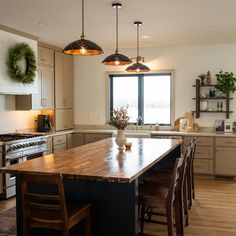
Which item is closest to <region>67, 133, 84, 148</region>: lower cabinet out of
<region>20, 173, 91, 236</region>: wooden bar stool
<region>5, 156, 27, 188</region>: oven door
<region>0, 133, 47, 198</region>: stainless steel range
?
<region>0, 133, 47, 198</region>: stainless steel range

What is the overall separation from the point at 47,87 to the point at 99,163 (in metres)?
3.81

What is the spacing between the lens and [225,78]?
6527mm

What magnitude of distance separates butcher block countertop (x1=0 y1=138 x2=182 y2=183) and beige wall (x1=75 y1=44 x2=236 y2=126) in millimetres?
2917

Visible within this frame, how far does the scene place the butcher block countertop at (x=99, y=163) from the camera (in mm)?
2723

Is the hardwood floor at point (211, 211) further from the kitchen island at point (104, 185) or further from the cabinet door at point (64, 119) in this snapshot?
the cabinet door at point (64, 119)

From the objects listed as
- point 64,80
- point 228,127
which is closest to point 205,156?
point 228,127

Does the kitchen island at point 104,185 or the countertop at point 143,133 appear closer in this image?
the kitchen island at point 104,185

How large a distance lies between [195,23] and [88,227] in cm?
355

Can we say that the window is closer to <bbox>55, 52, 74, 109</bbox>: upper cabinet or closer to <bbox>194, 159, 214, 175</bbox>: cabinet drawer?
<bbox>55, 52, 74, 109</bbox>: upper cabinet

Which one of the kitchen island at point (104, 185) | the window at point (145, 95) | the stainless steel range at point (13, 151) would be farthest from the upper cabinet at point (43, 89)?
the kitchen island at point (104, 185)

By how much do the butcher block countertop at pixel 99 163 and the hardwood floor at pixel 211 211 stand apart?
910mm

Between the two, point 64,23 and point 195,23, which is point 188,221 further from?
point 64,23

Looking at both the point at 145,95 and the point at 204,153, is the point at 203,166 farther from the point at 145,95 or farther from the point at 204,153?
the point at 145,95

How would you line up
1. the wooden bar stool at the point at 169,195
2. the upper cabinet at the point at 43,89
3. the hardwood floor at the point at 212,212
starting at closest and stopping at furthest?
the wooden bar stool at the point at 169,195 < the hardwood floor at the point at 212,212 < the upper cabinet at the point at 43,89
